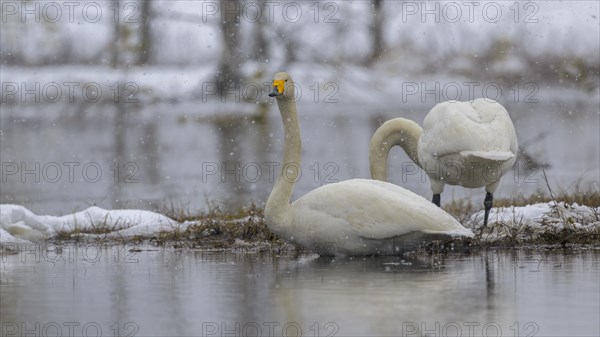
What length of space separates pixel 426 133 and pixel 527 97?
14.6 metres

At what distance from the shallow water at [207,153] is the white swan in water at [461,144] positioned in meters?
2.05

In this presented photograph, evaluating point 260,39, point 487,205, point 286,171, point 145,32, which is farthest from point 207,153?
point 286,171

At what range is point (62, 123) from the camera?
25.6m

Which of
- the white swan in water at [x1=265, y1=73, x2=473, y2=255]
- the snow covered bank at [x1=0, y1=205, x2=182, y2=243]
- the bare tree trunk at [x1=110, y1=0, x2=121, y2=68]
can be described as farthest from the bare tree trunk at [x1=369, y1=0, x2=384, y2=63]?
the white swan in water at [x1=265, y1=73, x2=473, y2=255]

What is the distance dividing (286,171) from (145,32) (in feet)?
46.9

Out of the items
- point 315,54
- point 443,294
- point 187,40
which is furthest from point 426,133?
point 187,40

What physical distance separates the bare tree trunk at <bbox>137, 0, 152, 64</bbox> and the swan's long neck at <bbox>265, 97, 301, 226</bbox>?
1384 centimetres

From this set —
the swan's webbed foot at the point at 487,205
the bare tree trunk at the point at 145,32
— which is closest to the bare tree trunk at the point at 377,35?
the bare tree trunk at the point at 145,32

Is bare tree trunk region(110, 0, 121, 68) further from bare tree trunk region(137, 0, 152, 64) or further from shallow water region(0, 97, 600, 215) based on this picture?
shallow water region(0, 97, 600, 215)

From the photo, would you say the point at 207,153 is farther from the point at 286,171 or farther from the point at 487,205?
the point at 286,171

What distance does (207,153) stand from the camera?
2277 centimetres

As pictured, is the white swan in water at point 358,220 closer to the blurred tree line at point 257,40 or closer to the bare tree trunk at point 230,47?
the blurred tree line at point 257,40

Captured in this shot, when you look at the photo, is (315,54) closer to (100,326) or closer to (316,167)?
(316,167)

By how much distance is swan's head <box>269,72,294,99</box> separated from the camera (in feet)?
34.6
